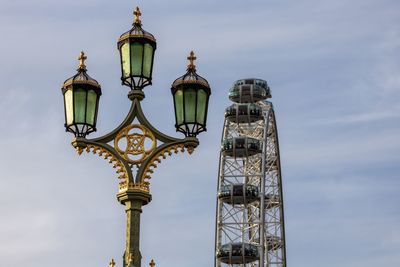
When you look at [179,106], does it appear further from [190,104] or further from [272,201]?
[272,201]

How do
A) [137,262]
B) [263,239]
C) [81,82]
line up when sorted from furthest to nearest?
[263,239], [81,82], [137,262]

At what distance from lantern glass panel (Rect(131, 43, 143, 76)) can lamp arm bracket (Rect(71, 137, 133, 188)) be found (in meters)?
0.97

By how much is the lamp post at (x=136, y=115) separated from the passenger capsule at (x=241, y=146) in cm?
6345

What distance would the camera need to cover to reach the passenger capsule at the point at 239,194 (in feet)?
244

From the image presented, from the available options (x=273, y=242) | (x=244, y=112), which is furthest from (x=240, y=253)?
(x=244, y=112)

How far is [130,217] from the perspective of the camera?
11.2 meters

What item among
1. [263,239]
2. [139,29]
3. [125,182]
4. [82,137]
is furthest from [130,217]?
[263,239]

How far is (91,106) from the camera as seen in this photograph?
11.7 meters

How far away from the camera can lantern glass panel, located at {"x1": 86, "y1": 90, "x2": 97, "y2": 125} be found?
11.6m

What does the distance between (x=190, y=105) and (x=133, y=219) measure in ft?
5.10

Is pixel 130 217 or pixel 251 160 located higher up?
pixel 251 160

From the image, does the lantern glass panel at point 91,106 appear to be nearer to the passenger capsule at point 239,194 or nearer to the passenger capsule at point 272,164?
the passenger capsule at point 239,194

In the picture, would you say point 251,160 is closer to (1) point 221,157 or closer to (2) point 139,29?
(1) point 221,157

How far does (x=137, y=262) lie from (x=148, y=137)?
1.57m
